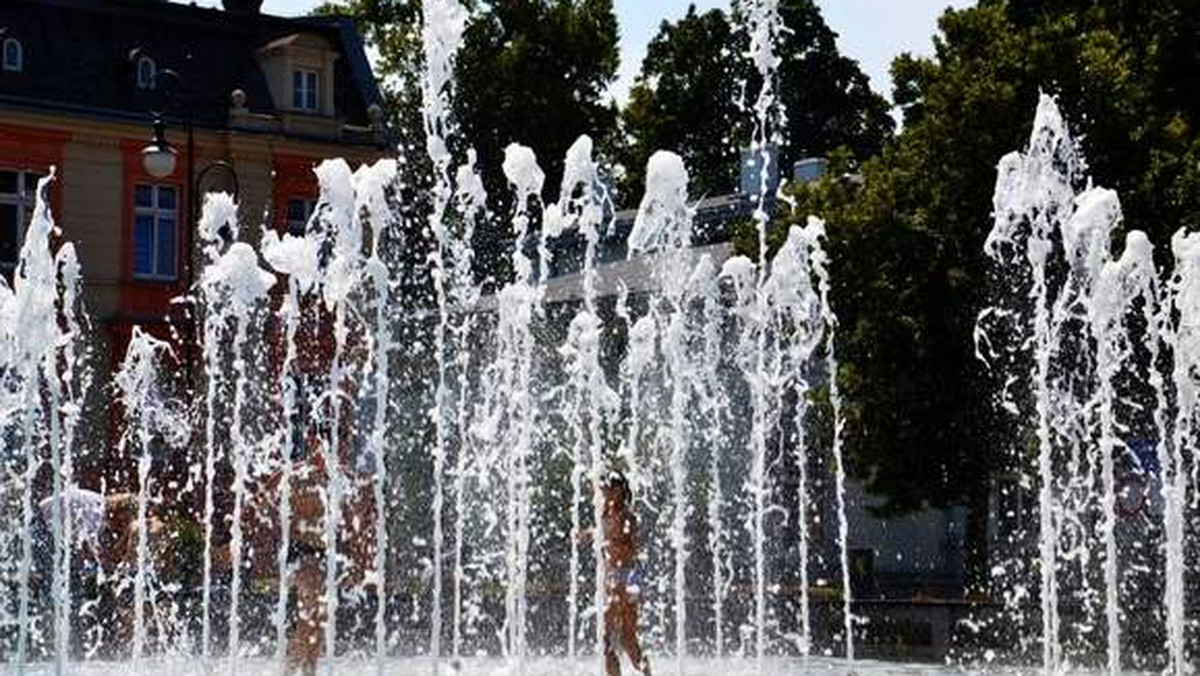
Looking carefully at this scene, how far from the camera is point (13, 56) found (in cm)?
3534

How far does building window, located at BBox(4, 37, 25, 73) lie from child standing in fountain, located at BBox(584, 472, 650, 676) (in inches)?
975

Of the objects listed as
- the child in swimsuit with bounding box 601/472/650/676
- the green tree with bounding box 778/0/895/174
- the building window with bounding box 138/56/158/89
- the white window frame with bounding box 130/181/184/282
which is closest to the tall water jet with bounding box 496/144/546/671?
the child in swimsuit with bounding box 601/472/650/676

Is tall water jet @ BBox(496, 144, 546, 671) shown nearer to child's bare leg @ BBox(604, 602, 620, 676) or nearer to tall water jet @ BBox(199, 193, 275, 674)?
child's bare leg @ BBox(604, 602, 620, 676)

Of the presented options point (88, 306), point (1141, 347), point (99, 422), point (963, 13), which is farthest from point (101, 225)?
point (1141, 347)

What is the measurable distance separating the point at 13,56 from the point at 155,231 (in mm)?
3643

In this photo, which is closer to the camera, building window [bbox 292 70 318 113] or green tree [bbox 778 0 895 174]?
building window [bbox 292 70 318 113]

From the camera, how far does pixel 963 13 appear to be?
2534 centimetres

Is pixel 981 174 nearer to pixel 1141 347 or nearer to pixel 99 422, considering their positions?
pixel 1141 347

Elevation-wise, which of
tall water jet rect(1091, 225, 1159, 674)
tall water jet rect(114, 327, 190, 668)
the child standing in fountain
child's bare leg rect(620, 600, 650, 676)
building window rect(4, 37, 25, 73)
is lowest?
child's bare leg rect(620, 600, 650, 676)

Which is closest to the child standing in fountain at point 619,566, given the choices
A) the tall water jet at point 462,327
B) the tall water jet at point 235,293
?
the tall water jet at point 235,293

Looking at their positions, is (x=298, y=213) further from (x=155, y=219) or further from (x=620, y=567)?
(x=620, y=567)

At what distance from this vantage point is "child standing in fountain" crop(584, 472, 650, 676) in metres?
12.7

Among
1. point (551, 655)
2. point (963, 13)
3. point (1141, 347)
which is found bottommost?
point (551, 655)

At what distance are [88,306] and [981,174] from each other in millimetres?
17156
